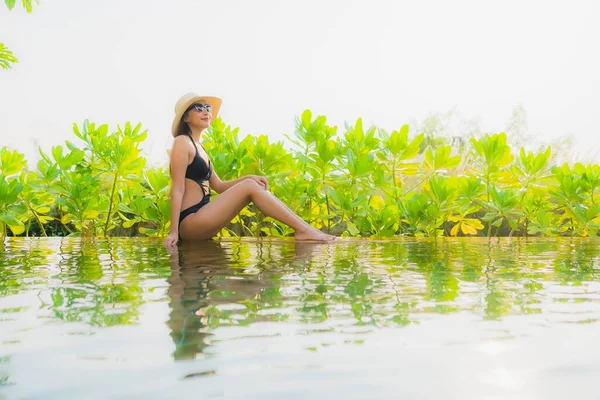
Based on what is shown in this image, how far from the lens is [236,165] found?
18.7ft

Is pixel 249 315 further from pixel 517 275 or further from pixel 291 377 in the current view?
pixel 517 275

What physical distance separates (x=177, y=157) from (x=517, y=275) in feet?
8.82

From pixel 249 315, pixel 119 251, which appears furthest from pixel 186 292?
pixel 119 251

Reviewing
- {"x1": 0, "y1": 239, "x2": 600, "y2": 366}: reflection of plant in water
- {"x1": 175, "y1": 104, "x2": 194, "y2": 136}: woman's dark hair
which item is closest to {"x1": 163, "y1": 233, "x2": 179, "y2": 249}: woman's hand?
{"x1": 0, "y1": 239, "x2": 600, "y2": 366}: reflection of plant in water

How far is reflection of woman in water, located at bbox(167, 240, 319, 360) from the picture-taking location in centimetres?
142

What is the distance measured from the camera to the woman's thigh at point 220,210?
183 inches

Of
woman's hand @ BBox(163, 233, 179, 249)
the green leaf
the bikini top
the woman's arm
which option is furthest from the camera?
the green leaf

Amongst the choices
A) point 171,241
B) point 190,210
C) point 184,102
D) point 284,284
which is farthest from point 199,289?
point 184,102

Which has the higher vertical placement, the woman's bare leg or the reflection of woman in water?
the woman's bare leg

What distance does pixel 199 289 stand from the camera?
209 centimetres

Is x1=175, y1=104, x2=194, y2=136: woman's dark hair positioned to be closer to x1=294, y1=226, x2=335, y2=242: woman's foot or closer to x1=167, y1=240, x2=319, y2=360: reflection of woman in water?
x1=294, y1=226, x2=335, y2=242: woman's foot

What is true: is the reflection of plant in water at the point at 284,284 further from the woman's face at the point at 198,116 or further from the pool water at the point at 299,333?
the woman's face at the point at 198,116

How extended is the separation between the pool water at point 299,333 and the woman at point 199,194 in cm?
187

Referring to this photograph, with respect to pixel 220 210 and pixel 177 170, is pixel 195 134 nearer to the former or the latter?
pixel 177 170
